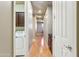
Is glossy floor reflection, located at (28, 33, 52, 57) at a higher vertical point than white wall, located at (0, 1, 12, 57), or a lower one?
lower

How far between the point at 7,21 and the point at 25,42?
1.50 metres

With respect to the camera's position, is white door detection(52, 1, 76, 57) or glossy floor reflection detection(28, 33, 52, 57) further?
glossy floor reflection detection(28, 33, 52, 57)

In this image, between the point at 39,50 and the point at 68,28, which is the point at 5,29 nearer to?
the point at 68,28

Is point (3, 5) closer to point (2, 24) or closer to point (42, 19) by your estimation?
point (2, 24)

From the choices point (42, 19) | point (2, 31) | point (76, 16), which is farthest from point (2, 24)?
point (42, 19)

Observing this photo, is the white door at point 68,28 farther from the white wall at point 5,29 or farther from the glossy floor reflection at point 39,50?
the white wall at point 5,29

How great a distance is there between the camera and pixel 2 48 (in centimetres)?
104

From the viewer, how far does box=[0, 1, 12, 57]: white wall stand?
1046 mm

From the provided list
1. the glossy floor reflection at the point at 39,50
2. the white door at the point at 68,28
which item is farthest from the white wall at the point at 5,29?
the white door at the point at 68,28

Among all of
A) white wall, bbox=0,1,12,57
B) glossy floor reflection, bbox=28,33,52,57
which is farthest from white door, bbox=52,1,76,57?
white wall, bbox=0,1,12,57

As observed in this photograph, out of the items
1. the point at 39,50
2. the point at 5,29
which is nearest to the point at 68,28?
the point at 5,29

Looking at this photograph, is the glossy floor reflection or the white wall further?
the glossy floor reflection

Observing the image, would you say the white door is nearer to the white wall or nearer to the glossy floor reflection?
the glossy floor reflection

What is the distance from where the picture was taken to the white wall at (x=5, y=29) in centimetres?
105
